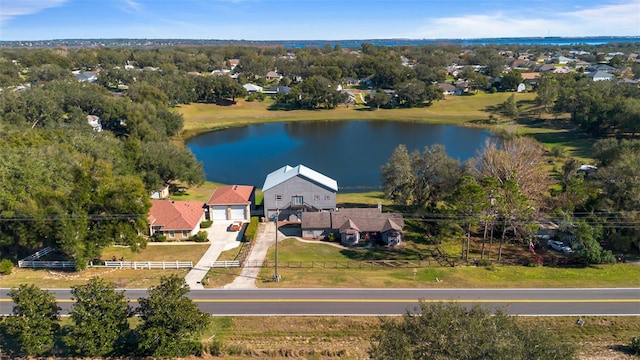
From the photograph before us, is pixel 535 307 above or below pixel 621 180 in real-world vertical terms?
below

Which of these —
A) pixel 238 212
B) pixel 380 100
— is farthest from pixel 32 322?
pixel 380 100

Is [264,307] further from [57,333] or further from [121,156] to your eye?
[121,156]

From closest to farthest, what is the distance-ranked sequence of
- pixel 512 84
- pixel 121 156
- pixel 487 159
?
pixel 487 159
pixel 121 156
pixel 512 84

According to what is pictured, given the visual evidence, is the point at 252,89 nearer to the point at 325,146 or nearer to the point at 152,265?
the point at 325,146

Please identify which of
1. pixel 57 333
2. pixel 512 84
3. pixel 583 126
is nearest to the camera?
pixel 57 333

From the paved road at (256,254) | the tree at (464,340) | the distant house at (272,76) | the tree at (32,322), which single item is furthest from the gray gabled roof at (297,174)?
the distant house at (272,76)

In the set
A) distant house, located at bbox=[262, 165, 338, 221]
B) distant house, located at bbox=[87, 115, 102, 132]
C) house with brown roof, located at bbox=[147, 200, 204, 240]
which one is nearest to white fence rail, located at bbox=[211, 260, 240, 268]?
house with brown roof, located at bbox=[147, 200, 204, 240]

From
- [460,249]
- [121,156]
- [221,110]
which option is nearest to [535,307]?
[460,249]
